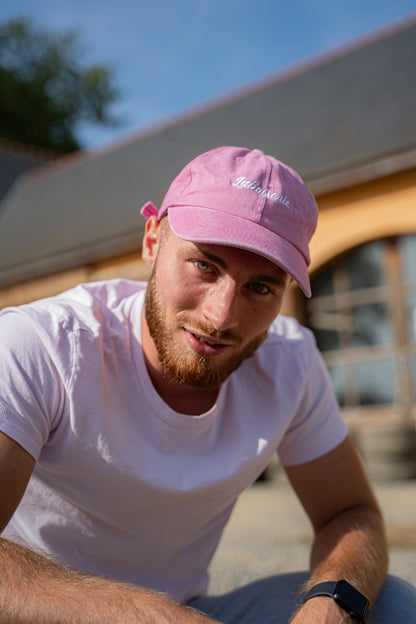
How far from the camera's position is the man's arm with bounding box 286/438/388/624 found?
6.05ft

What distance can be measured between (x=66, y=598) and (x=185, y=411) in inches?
26.6

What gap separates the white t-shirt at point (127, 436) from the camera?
1641 millimetres

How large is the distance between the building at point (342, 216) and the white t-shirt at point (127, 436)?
5110mm

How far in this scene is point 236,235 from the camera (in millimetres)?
1783

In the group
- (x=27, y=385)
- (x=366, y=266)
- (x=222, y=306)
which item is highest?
(x=366, y=266)

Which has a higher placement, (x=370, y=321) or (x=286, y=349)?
(x=370, y=321)

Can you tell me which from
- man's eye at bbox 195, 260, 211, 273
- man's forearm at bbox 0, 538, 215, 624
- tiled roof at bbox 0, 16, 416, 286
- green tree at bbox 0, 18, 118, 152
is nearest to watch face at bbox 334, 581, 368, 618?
man's forearm at bbox 0, 538, 215, 624

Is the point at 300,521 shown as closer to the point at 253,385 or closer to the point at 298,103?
the point at 253,385

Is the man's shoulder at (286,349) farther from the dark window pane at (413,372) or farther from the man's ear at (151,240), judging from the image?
the dark window pane at (413,372)

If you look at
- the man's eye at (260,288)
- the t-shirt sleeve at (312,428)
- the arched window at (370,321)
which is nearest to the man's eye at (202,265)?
the man's eye at (260,288)

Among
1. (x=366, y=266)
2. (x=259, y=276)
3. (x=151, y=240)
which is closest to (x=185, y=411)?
(x=259, y=276)

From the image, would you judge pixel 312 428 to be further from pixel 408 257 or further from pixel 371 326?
pixel 371 326

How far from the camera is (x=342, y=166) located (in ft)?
23.6

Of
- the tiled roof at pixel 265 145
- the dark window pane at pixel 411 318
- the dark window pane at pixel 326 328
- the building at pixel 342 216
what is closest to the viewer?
the building at pixel 342 216
